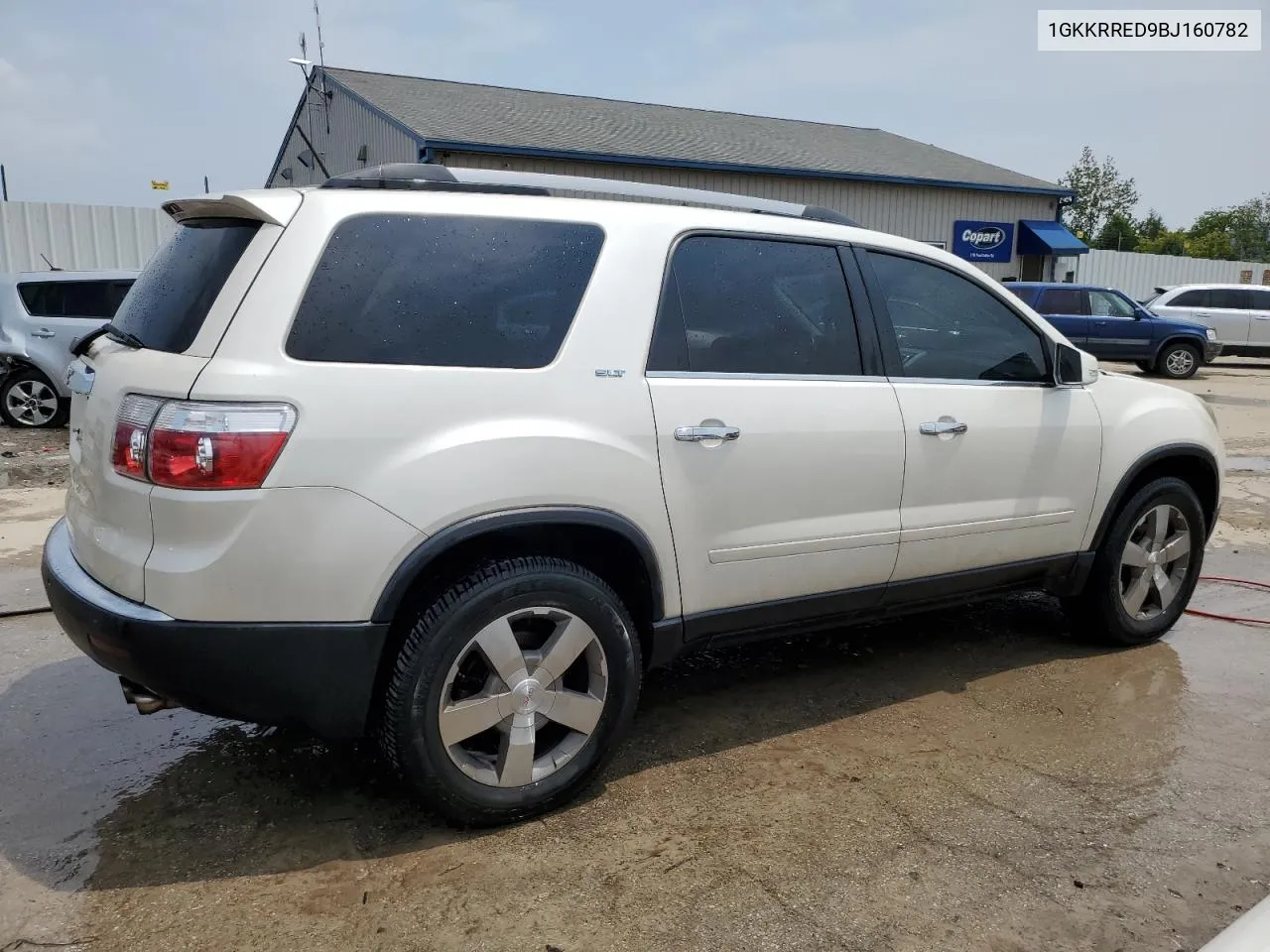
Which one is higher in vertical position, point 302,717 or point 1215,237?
point 1215,237

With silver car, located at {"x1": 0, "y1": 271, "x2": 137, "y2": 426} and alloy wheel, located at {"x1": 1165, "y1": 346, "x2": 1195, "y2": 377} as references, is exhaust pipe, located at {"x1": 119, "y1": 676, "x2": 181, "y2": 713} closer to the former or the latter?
silver car, located at {"x1": 0, "y1": 271, "x2": 137, "y2": 426}

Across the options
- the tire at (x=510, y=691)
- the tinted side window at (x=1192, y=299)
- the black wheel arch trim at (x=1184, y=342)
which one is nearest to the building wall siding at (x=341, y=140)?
the black wheel arch trim at (x=1184, y=342)

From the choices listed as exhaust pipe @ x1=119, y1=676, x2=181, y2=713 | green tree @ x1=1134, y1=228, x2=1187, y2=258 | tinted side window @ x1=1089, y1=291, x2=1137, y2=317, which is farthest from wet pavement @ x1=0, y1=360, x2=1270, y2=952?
green tree @ x1=1134, y1=228, x2=1187, y2=258

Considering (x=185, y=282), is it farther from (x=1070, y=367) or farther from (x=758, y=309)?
(x=1070, y=367)

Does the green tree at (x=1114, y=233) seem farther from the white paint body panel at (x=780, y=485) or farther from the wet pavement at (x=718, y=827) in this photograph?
the white paint body panel at (x=780, y=485)

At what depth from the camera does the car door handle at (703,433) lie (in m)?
3.03

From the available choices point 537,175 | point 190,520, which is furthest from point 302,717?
point 537,175

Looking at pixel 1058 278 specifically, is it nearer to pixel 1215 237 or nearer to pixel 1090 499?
pixel 1090 499

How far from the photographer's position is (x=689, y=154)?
19.3 metres

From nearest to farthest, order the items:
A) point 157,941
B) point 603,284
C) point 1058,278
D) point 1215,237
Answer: point 157,941 → point 603,284 → point 1058,278 → point 1215,237

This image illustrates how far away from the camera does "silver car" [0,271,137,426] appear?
34.5 feet

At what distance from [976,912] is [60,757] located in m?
2.96

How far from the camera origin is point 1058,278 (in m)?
25.3

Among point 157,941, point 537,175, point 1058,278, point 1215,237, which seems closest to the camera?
point 157,941
